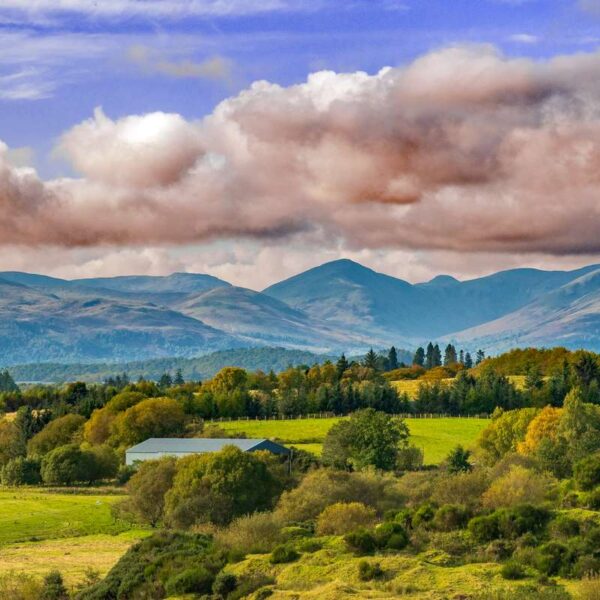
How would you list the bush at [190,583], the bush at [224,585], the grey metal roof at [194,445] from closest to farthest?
the bush at [224,585] → the bush at [190,583] → the grey metal roof at [194,445]

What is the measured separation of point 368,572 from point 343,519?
15956mm

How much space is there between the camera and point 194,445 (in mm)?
128125

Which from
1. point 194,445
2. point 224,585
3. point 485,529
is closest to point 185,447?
point 194,445

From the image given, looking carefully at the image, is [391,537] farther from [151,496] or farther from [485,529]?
[151,496]

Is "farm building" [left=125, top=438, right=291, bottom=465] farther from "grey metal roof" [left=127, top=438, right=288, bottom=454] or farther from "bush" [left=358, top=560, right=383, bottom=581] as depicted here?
"bush" [left=358, top=560, right=383, bottom=581]

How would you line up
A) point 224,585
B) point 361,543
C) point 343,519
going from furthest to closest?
point 343,519 < point 361,543 < point 224,585

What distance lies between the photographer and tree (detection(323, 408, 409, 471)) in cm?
11631

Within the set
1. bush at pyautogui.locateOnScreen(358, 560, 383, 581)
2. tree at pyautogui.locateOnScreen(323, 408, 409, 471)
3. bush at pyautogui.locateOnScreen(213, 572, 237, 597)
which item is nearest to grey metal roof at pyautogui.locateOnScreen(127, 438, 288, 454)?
tree at pyautogui.locateOnScreen(323, 408, 409, 471)

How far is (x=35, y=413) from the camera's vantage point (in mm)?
180375

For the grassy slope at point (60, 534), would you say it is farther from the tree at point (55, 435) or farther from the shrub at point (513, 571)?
the tree at point (55, 435)

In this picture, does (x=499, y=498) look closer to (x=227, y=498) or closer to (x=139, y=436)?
(x=227, y=498)

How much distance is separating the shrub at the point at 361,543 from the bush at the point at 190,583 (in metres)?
6.42

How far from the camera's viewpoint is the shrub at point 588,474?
5156 cm

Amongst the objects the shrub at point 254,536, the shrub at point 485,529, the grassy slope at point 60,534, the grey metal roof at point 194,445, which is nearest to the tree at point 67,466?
the grassy slope at point 60,534
